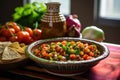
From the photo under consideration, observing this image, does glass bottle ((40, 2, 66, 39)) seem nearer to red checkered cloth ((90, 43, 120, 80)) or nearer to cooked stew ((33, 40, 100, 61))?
cooked stew ((33, 40, 100, 61))

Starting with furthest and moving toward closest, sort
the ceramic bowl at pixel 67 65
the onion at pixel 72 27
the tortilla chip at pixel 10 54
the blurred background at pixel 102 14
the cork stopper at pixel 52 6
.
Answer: the blurred background at pixel 102 14 < the onion at pixel 72 27 < the cork stopper at pixel 52 6 < the tortilla chip at pixel 10 54 < the ceramic bowl at pixel 67 65

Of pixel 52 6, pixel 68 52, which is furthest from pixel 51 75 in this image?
pixel 52 6

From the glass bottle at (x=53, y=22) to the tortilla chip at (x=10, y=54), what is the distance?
0.86 feet

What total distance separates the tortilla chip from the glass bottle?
261mm

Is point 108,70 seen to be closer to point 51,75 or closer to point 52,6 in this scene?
point 51,75

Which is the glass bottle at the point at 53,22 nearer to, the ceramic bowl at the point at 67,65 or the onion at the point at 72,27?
the onion at the point at 72,27

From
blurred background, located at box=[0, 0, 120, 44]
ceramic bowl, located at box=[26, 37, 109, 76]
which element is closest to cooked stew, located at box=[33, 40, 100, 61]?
ceramic bowl, located at box=[26, 37, 109, 76]

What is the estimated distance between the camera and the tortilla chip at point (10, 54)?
1.05m

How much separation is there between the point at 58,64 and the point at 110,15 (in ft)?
5.73

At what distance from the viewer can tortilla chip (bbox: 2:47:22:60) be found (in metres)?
1.05

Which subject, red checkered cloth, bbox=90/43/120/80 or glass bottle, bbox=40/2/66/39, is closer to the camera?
red checkered cloth, bbox=90/43/120/80

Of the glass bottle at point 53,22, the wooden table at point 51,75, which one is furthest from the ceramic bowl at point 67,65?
the glass bottle at point 53,22

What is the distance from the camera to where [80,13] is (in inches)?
103

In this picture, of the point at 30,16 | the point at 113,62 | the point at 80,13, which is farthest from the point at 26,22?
the point at 80,13
